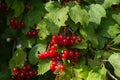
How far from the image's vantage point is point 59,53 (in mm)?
2461

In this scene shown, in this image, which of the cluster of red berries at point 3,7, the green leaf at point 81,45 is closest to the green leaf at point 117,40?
the green leaf at point 81,45

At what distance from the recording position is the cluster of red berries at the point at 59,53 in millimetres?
2396

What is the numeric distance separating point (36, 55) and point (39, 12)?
1.30 feet

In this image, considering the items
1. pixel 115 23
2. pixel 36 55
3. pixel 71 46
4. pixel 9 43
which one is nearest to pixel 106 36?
pixel 115 23

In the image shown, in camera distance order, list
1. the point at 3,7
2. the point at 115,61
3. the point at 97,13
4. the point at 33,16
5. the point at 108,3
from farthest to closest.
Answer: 1. the point at 3,7
2. the point at 33,16
3. the point at 108,3
4. the point at 97,13
5. the point at 115,61

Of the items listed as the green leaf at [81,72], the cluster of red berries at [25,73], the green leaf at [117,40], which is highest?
the green leaf at [117,40]

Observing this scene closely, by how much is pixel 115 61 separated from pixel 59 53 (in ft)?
1.23

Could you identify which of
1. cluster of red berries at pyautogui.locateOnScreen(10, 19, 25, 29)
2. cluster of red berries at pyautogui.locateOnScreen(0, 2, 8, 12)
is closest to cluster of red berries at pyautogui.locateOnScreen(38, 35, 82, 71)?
cluster of red berries at pyautogui.locateOnScreen(10, 19, 25, 29)

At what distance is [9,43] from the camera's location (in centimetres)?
356

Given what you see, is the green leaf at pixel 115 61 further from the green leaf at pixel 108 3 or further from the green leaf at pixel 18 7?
the green leaf at pixel 18 7

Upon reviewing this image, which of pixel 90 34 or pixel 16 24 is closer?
pixel 90 34

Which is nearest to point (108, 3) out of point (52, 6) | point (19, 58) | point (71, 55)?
point (52, 6)

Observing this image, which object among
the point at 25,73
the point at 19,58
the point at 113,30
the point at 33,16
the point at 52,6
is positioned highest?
the point at 52,6

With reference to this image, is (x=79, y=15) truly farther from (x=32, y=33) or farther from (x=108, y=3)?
(x=32, y=33)
